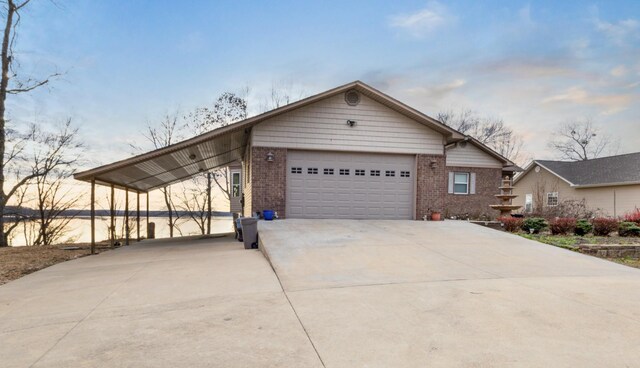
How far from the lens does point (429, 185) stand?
48.2 feet

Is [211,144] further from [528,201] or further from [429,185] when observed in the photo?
[528,201]

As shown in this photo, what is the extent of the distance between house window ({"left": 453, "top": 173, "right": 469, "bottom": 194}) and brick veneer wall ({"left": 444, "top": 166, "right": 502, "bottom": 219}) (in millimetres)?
246

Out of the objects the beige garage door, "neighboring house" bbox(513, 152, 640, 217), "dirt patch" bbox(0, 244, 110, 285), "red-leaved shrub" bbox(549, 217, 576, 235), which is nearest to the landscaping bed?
"red-leaved shrub" bbox(549, 217, 576, 235)

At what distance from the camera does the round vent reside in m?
14.1

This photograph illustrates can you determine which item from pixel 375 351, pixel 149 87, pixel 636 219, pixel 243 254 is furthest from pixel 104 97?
pixel 636 219

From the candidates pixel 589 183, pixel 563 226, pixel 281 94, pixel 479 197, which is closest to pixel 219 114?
pixel 281 94

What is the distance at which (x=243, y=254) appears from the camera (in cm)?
951

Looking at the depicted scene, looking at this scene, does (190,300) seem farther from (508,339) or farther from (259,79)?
(259,79)

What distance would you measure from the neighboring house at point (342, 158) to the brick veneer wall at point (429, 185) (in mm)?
39

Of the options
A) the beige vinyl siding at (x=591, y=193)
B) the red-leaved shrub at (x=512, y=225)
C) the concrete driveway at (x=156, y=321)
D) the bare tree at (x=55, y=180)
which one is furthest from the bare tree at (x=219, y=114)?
the beige vinyl siding at (x=591, y=193)

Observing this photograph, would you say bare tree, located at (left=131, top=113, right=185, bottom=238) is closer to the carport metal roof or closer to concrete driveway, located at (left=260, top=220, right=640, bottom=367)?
the carport metal roof

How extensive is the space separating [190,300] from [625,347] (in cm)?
519

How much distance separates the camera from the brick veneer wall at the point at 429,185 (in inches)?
575

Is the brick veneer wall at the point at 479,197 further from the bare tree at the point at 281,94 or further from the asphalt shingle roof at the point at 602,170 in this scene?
the bare tree at the point at 281,94
